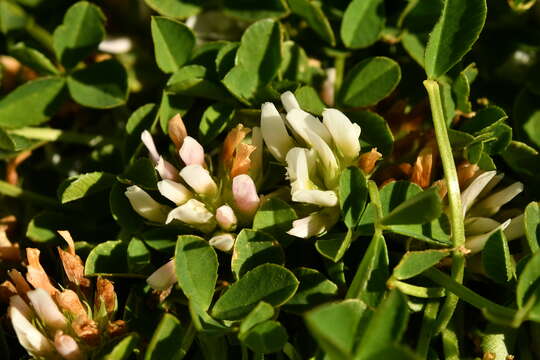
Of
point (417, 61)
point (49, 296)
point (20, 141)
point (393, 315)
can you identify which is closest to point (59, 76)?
point (20, 141)

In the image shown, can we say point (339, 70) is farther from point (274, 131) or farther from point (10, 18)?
point (10, 18)

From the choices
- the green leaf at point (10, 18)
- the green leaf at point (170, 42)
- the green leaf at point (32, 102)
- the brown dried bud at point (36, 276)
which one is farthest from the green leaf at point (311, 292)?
the green leaf at point (10, 18)

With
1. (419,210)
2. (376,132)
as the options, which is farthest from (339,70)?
(419,210)

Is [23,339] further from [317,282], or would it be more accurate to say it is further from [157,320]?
[317,282]

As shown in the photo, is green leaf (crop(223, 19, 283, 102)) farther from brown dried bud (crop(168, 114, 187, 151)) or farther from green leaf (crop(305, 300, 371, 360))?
green leaf (crop(305, 300, 371, 360))

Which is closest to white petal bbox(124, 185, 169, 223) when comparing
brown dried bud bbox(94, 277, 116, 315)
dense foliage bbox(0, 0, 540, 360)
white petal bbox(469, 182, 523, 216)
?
dense foliage bbox(0, 0, 540, 360)

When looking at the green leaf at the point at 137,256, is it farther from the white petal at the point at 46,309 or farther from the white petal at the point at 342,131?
the white petal at the point at 342,131
